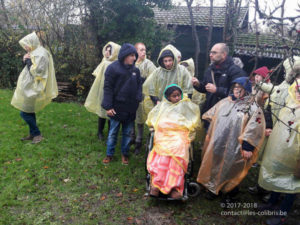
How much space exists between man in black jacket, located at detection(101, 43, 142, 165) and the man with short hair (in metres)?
0.26

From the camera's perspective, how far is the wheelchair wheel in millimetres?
3598

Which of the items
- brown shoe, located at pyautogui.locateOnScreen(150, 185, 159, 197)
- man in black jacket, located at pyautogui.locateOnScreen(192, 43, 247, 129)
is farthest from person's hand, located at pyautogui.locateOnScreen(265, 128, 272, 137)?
brown shoe, located at pyautogui.locateOnScreen(150, 185, 159, 197)

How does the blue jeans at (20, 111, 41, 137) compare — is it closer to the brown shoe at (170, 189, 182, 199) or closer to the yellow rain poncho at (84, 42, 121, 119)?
the yellow rain poncho at (84, 42, 121, 119)

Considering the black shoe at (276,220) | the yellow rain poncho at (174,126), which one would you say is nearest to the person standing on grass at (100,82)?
the yellow rain poncho at (174,126)

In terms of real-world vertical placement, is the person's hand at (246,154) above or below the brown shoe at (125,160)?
above

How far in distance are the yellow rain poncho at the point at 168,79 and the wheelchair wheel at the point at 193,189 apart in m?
1.57

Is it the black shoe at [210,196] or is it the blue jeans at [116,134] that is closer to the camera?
the black shoe at [210,196]

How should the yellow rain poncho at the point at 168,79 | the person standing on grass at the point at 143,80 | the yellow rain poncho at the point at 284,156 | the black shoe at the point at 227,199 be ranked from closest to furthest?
1. the yellow rain poncho at the point at 284,156
2. the black shoe at the point at 227,199
3. the yellow rain poncho at the point at 168,79
4. the person standing on grass at the point at 143,80

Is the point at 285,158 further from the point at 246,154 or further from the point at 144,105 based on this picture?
the point at 144,105

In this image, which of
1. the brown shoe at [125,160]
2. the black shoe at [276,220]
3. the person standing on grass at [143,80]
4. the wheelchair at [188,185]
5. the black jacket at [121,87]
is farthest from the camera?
the person standing on grass at [143,80]

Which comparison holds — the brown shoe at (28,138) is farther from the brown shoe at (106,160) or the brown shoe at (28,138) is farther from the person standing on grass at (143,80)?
the person standing on grass at (143,80)

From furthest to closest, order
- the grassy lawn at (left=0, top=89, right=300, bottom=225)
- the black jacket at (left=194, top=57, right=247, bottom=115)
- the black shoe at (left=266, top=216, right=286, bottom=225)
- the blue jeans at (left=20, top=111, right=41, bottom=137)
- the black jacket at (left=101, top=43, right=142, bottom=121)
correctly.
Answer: the blue jeans at (left=20, top=111, right=41, bottom=137), the black jacket at (left=101, top=43, right=142, bottom=121), the black jacket at (left=194, top=57, right=247, bottom=115), the grassy lawn at (left=0, top=89, right=300, bottom=225), the black shoe at (left=266, top=216, right=286, bottom=225)

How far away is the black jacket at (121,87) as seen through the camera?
4.02m

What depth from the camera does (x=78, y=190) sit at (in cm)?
373
